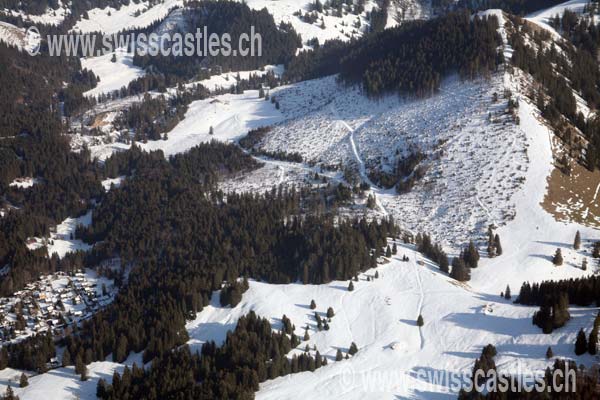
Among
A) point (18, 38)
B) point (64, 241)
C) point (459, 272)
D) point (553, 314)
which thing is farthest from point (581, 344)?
point (18, 38)

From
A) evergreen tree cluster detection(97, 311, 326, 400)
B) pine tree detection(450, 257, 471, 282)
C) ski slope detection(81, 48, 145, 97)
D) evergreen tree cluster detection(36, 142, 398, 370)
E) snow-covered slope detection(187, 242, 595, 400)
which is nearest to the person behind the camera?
evergreen tree cluster detection(97, 311, 326, 400)

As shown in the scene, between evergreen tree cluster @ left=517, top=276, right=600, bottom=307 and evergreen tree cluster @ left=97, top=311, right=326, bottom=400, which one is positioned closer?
evergreen tree cluster @ left=97, top=311, right=326, bottom=400

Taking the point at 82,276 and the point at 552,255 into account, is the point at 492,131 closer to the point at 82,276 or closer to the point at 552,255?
the point at 552,255

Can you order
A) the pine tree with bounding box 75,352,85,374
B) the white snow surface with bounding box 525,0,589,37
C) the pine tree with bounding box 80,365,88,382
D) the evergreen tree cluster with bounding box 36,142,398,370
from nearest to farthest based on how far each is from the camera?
the pine tree with bounding box 80,365,88,382 < the pine tree with bounding box 75,352,85,374 < the evergreen tree cluster with bounding box 36,142,398,370 < the white snow surface with bounding box 525,0,589,37

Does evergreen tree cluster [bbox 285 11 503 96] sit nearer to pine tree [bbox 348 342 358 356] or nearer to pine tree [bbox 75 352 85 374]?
pine tree [bbox 348 342 358 356]

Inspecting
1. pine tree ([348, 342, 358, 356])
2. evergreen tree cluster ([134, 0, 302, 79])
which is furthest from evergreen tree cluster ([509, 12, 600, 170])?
evergreen tree cluster ([134, 0, 302, 79])

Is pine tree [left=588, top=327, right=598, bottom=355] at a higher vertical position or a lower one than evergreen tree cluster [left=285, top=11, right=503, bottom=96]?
lower

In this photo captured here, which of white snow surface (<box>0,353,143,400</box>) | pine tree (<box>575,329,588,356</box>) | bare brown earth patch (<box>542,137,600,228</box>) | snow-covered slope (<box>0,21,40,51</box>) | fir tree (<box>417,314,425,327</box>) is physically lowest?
white snow surface (<box>0,353,143,400</box>)

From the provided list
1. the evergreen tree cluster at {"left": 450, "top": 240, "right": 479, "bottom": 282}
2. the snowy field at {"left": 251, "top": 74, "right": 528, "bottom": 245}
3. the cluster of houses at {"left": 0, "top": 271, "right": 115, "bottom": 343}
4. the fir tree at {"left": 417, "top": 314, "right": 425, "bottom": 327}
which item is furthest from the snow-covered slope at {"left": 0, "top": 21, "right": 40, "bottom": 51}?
the fir tree at {"left": 417, "top": 314, "right": 425, "bottom": 327}
